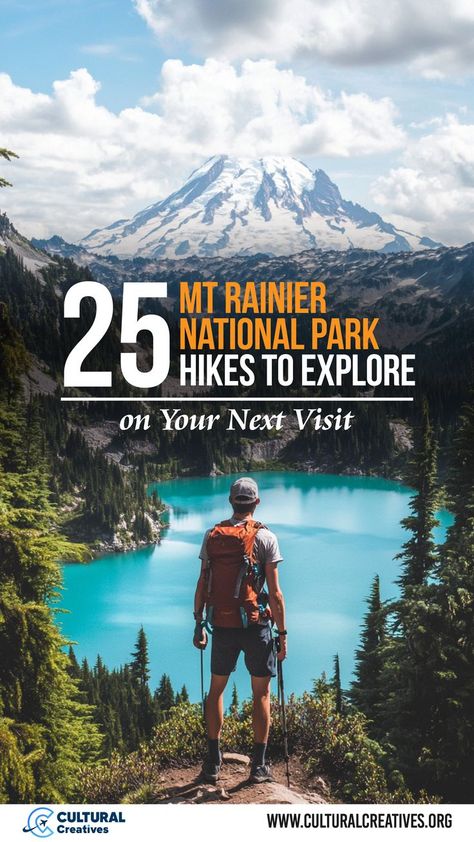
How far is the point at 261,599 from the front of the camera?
6.88 metres

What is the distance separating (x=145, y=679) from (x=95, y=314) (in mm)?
23515

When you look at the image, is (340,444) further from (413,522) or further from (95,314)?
(95,314)

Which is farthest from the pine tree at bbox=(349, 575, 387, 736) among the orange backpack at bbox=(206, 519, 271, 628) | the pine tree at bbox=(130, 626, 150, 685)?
the pine tree at bbox=(130, 626, 150, 685)

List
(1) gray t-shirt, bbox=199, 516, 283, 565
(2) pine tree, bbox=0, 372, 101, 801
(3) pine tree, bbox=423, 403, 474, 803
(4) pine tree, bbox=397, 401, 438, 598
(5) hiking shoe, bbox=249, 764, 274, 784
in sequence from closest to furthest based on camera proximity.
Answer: (1) gray t-shirt, bbox=199, 516, 283, 565
(2) pine tree, bbox=0, 372, 101, 801
(5) hiking shoe, bbox=249, 764, 274, 784
(3) pine tree, bbox=423, 403, 474, 803
(4) pine tree, bbox=397, 401, 438, 598

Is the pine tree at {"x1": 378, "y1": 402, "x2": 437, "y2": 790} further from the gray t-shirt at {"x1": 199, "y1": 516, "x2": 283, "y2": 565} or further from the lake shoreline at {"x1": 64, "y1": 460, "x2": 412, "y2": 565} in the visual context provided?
the lake shoreline at {"x1": 64, "y1": 460, "x2": 412, "y2": 565}

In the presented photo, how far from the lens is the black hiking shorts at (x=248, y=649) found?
6852mm

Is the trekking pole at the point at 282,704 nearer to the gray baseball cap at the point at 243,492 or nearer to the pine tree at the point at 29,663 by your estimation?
the gray baseball cap at the point at 243,492

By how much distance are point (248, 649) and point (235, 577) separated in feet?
2.36

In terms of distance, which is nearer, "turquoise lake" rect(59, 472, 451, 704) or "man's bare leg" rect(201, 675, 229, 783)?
"man's bare leg" rect(201, 675, 229, 783)
